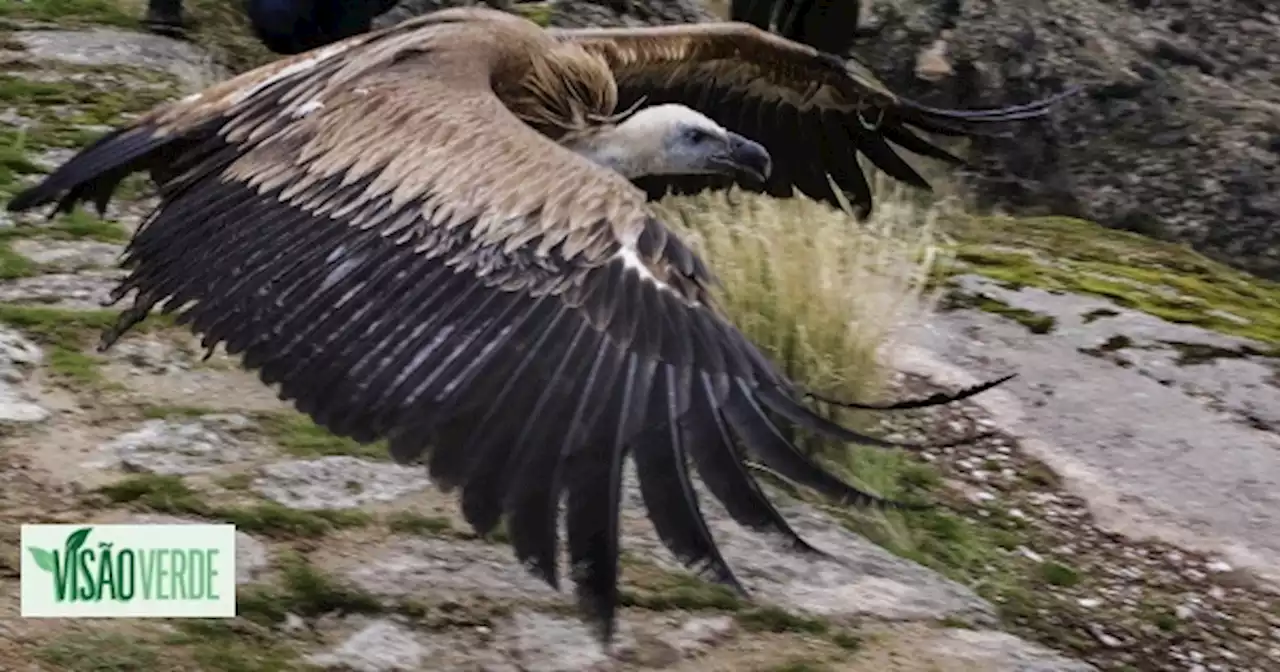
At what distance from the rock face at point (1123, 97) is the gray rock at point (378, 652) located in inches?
155

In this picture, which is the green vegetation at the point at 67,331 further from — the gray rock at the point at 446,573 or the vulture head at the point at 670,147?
the vulture head at the point at 670,147

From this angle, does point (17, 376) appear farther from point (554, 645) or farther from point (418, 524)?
point (554, 645)

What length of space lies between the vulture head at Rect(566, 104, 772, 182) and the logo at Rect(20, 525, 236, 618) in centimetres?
96

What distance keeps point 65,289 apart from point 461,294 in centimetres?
141

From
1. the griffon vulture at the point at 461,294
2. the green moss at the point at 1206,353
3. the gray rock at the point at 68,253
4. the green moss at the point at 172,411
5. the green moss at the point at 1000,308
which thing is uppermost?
the griffon vulture at the point at 461,294

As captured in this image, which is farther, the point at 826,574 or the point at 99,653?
the point at 826,574

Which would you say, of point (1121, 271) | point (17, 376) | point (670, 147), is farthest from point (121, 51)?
point (1121, 271)

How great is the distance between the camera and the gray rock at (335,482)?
2.58 meters

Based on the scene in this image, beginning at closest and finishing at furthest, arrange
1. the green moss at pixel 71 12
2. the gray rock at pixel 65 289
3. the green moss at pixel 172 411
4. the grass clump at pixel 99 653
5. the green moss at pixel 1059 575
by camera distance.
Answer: the grass clump at pixel 99 653 → the green moss at pixel 172 411 → the green moss at pixel 1059 575 → the gray rock at pixel 65 289 → the green moss at pixel 71 12

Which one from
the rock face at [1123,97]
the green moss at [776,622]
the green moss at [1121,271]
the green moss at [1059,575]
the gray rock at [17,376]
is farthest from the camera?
the rock face at [1123,97]

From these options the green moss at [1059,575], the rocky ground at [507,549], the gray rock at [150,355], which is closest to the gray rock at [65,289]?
the rocky ground at [507,549]

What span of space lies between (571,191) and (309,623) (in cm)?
67

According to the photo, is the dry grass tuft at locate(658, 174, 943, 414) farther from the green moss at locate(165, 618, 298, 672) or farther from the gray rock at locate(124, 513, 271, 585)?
the green moss at locate(165, 618, 298, 672)

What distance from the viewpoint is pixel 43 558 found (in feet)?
7.27
